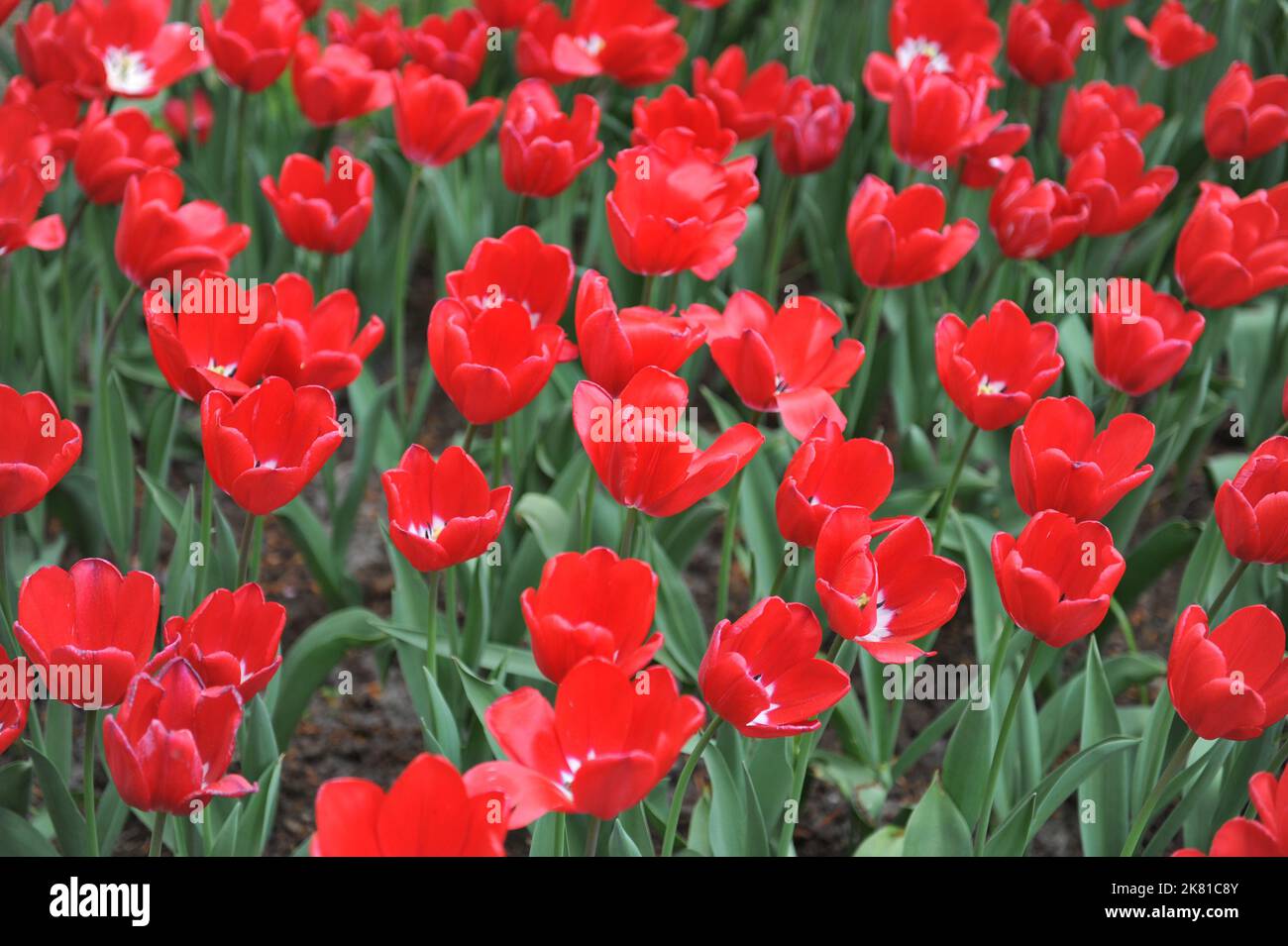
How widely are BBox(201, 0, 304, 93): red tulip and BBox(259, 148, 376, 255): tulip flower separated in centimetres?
41

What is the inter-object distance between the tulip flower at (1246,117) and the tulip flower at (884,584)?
1.42 meters

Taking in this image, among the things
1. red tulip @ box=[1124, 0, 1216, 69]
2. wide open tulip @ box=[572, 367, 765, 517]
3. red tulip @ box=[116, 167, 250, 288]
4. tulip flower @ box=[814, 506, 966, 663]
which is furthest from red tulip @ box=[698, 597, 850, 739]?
red tulip @ box=[1124, 0, 1216, 69]

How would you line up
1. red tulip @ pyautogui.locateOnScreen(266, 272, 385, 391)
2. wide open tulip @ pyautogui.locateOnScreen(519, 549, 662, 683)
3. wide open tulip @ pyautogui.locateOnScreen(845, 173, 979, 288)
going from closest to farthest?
wide open tulip @ pyautogui.locateOnScreen(519, 549, 662, 683), red tulip @ pyautogui.locateOnScreen(266, 272, 385, 391), wide open tulip @ pyautogui.locateOnScreen(845, 173, 979, 288)

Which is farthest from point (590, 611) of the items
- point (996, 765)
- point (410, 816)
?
point (996, 765)

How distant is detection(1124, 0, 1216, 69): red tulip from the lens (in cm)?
270

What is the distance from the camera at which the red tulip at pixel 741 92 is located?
2.35 meters

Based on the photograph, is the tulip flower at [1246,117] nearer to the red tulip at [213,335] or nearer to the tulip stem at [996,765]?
the tulip stem at [996,765]

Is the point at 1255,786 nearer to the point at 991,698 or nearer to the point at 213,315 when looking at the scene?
the point at 991,698

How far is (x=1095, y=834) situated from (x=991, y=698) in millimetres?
218

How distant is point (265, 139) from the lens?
3064 mm

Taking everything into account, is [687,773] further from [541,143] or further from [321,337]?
[541,143]

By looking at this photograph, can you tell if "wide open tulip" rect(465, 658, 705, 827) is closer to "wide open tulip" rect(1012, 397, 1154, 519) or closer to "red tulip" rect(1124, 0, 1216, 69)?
"wide open tulip" rect(1012, 397, 1154, 519)
